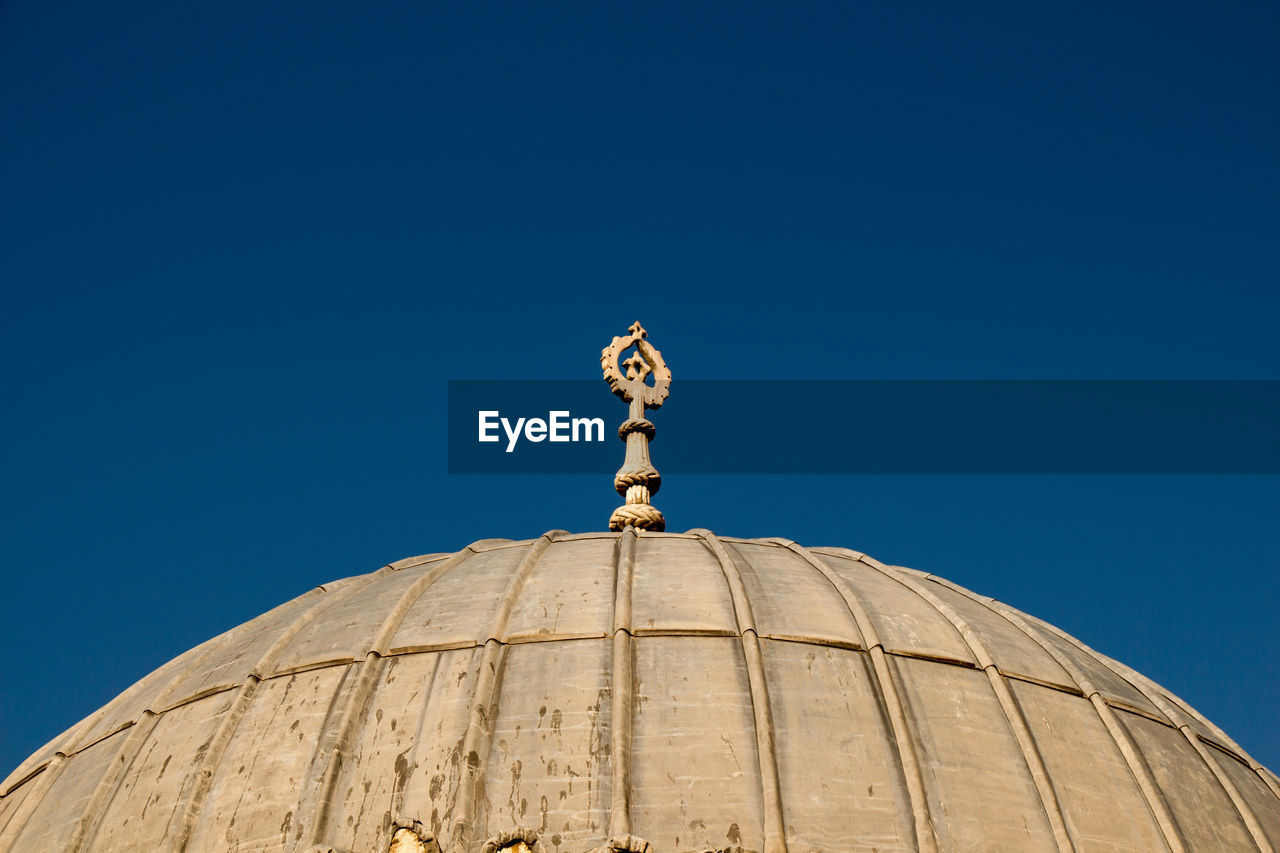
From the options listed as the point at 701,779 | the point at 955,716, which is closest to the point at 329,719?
the point at 701,779

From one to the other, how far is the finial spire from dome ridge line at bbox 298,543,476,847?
363cm

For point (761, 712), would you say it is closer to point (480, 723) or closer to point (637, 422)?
point (480, 723)

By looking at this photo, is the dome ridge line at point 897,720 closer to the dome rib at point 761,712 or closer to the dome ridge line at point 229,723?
the dome rib at point 761,712

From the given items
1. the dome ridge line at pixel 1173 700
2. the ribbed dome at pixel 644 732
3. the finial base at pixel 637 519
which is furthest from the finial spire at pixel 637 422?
the dome ridge line at pixel 1173 700

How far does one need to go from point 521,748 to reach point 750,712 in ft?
7.34

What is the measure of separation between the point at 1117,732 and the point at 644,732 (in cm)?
536

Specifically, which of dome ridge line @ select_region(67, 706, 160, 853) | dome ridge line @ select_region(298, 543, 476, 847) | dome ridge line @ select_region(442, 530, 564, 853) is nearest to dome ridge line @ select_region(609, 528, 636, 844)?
dome ridge line @ select_region(442, 530, 564, 853)

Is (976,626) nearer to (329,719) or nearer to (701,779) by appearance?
(701,779)

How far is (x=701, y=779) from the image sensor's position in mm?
11883

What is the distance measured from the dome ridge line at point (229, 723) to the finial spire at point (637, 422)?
4.35 meters

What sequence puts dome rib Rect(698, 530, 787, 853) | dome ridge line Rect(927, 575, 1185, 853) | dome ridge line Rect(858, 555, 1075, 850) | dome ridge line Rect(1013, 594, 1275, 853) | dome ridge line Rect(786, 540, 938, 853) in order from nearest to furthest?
1. dome rib Rect(698, 530, 787, 853)
2. dome ridge line Rect(786, 540, 938, 853)
3. dome ridge line Rect(858, 555, 1075, 850)
4. dome ridge line Rect(927, 575, 1185, 853)
5. dome ridge line Rect(1013, 594, 1275, 853)

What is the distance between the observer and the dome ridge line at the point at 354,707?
11992 millimetres

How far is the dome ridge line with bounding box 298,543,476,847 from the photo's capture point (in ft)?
39.3

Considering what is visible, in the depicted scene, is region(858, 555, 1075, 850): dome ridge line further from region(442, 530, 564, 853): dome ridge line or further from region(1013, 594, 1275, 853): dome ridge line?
region(442, 530, 564, 853): dome ridge line
